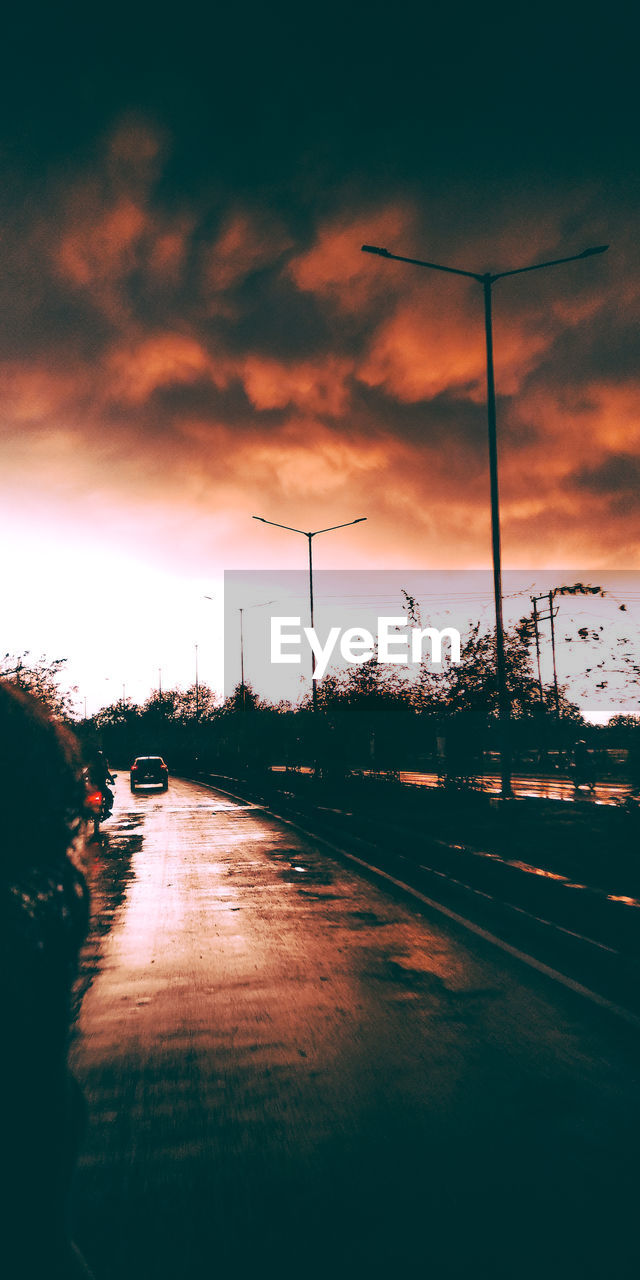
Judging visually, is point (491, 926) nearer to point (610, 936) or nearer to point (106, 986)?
A: point (610, 936)

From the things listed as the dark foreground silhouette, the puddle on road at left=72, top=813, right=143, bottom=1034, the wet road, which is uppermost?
the dark foreground silhouette

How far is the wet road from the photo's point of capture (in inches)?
137

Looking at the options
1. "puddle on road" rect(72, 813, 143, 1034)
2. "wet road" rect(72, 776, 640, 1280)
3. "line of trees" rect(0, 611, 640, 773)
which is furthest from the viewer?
"line of trees" rect(0, 611, 640, 773)

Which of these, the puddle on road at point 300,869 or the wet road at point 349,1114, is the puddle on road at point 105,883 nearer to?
the wet road at point 349,1114

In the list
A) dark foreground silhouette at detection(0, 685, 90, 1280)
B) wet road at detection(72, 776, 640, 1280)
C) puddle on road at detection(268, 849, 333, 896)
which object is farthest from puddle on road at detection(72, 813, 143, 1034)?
puddle on road at detection(268, 849, 333, 896)

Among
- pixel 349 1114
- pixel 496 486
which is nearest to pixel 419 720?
pixel 496 486

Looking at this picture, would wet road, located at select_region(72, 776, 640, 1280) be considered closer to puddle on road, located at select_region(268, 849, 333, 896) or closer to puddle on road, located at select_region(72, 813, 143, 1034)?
puddle on road, located at select_region(72, 813, 143, 1034)

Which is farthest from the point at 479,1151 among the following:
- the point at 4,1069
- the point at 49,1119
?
the point at 4,1069

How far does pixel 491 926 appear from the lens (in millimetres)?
9797

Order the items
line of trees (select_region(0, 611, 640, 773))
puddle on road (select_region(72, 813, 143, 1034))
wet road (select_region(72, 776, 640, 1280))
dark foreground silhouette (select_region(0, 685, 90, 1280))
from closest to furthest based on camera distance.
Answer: dark foreground silhouette (select_region(0, 685, 90, 1280)) < wet road (select_region(72, 776, 640, 1280)) < puddle on road (select_region(72, 813, 143, 1034)) < line of trees (select_region(0, 611, 640, 773))

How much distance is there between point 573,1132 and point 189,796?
37.5 m

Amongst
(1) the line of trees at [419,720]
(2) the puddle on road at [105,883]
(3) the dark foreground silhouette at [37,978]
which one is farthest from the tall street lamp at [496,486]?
(3) the dark foreground silhouette at [37,978]

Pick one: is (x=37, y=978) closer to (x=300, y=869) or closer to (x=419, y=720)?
(x=300, y=869)

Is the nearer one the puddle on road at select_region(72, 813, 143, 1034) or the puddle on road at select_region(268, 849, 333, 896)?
the puddle on road at select_region(72, 813, 143, 1034)
